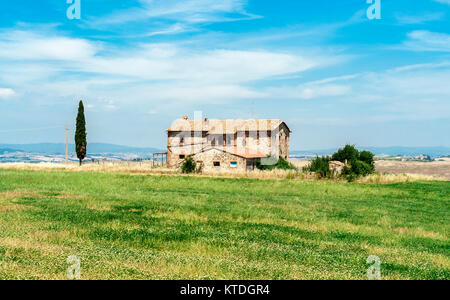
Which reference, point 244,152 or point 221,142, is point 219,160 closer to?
point 244,152

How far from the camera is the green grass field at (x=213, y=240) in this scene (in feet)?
29.4

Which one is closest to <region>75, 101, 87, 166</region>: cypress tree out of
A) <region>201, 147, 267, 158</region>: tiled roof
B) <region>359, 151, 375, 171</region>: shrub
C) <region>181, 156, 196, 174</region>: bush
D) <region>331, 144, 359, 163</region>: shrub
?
<region>201, 147, 267, 158</region>: tiled roof

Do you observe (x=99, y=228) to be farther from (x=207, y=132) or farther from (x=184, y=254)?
(x=207, y=132)

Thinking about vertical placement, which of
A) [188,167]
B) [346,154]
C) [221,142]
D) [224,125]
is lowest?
[188,167]

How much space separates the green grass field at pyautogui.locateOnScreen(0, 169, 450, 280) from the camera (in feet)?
29.4

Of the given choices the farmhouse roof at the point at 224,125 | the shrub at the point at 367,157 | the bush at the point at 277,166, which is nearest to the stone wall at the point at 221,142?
the farmhouse roof at the point at 224,125

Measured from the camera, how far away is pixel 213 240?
12.1 metres

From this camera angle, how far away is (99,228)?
13.4 m

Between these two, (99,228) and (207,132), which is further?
(207,132)

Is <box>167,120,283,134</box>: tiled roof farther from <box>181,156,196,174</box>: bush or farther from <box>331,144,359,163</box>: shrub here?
<box>181,156,196,174</box>: bush

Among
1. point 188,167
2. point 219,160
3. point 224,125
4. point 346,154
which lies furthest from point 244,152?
point 346,154
